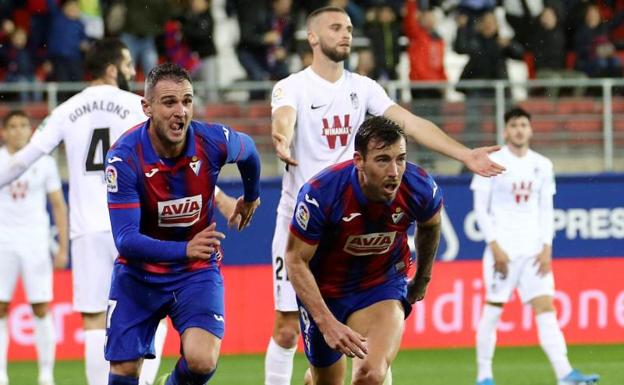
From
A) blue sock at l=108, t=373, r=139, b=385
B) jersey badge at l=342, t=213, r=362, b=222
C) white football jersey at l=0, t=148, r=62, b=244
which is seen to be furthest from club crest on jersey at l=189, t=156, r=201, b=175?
white football jersey at l=0, t=148, r=62, b=244

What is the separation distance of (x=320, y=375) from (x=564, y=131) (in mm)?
8993

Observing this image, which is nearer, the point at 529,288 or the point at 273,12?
the point at 529,288

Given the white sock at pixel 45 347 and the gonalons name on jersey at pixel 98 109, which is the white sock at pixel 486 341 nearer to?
the white sock at pixel 45 347

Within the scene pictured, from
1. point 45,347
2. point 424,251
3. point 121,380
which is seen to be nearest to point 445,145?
point 424,251

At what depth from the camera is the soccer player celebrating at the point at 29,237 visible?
11.2 meters

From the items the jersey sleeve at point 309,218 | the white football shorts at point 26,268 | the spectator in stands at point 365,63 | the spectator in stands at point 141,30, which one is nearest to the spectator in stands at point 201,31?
the spectator in stands at point 141,30

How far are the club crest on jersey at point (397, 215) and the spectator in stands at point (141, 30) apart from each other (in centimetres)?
937

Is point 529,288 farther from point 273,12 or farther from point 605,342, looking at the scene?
point 273,12

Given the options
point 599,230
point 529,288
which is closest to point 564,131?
point 599,230

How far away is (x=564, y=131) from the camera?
16.2 meters

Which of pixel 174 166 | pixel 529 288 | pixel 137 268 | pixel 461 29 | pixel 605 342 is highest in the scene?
pixel 461 29

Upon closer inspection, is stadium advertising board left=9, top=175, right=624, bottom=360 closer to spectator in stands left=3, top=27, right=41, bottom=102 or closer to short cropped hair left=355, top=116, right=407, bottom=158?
spectator in stands left=3, top=27, right=41, bottom=102

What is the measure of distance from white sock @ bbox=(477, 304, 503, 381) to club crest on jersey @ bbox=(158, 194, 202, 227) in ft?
14.6

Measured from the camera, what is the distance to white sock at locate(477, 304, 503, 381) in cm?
1121
